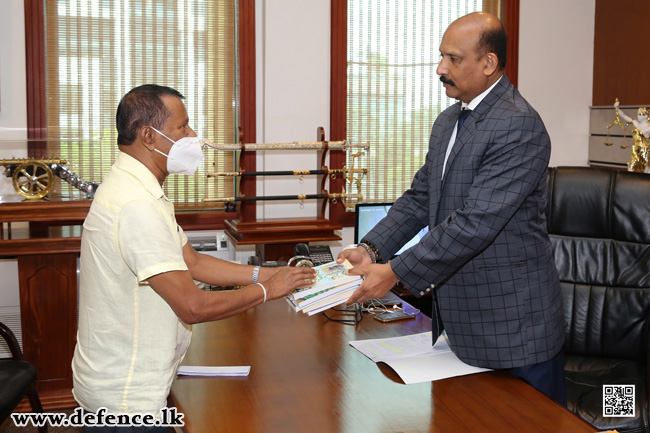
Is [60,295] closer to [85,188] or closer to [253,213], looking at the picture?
[85,188]

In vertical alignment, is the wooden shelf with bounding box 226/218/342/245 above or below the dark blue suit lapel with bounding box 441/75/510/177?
below

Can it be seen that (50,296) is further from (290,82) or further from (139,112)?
(139,112)

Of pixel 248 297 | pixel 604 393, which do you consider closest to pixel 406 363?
pixel 248 297

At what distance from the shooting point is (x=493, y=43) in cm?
209

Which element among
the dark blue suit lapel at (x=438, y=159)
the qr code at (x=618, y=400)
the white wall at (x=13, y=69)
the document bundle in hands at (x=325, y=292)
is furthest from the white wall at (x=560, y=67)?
the white wall at (x=13, y=69)

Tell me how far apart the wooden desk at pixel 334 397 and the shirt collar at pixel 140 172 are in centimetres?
55

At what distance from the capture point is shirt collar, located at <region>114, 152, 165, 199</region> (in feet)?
5.93

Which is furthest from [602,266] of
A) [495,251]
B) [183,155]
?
[183,155]

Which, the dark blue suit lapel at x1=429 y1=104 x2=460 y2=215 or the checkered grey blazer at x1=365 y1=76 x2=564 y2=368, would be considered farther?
the dark blue suit lapel at x1=429 y1=104 x2=460 y2=215

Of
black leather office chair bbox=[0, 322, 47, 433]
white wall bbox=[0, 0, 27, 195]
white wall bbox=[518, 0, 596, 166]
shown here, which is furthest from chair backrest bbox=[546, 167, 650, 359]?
white wall bbox=[0, 0, 27, 195]

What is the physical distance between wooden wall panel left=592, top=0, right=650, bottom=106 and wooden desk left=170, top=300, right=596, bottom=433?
9.79 ft

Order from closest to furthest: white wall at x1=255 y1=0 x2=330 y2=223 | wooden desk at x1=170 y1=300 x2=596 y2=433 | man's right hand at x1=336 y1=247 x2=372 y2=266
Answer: wooden desk at x1=170 y1=300 x2=596 y2=433 < man's right hand at x1=336 y1=247 x2=372 y2=266 < white wall at x1=255 y1=0 x2=330 y2=223

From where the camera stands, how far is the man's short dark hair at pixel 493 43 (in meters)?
2.09

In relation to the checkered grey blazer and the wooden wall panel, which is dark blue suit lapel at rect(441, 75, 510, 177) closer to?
the checkered grey blazer
